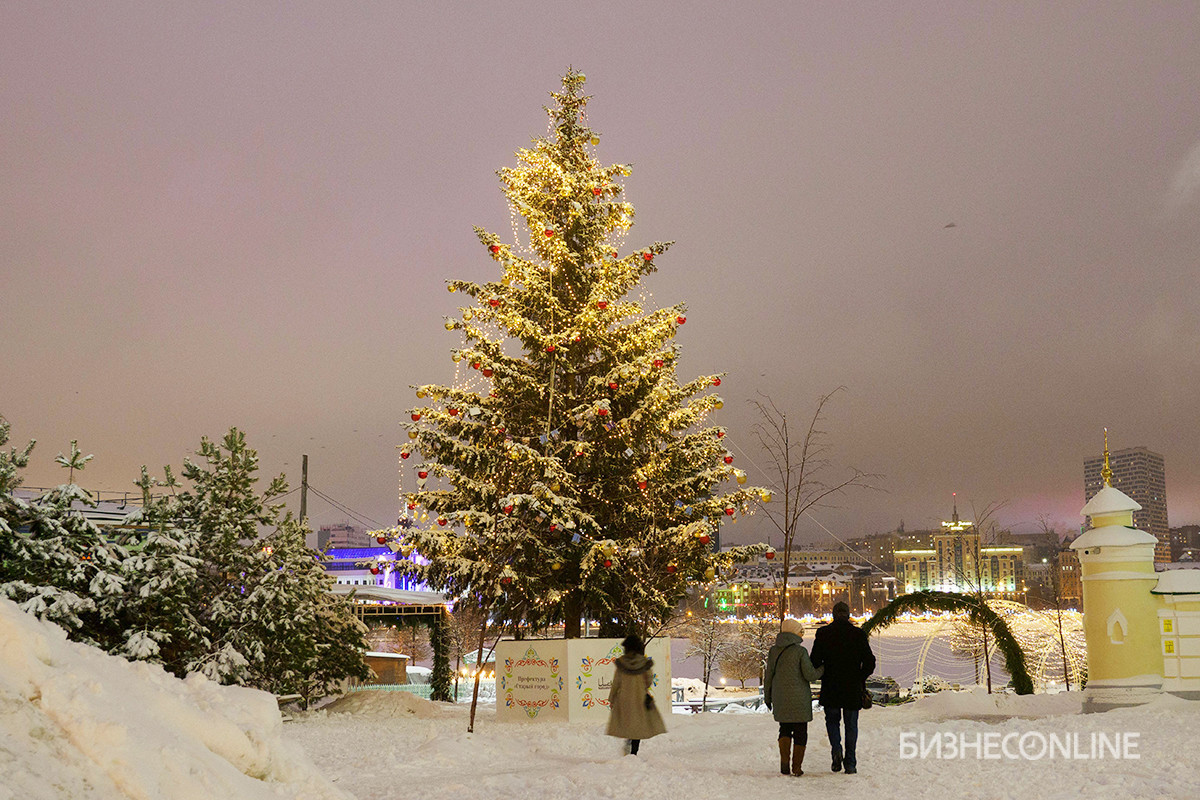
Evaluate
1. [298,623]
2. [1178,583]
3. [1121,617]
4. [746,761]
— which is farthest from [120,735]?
[1178,583]

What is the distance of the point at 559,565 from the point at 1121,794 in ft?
33.2

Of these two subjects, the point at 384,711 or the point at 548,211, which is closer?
the point at 384,711

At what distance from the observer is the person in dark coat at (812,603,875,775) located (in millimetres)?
9172

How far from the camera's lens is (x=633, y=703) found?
1009 cm

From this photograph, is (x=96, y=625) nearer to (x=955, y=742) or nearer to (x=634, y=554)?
(x=634, y=554)

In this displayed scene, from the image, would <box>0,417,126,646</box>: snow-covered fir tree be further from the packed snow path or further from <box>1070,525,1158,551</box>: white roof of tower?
<box>1070,525,1158,551</box>: white roof of tower

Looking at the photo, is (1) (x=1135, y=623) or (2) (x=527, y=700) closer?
(1) (x=1135, y=623)

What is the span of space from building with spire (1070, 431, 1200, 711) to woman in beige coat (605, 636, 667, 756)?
22.9ft

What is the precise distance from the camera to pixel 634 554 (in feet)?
57.2

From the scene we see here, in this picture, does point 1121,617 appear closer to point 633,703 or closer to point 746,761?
point 746,761

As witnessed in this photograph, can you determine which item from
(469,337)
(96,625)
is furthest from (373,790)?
(469,337)

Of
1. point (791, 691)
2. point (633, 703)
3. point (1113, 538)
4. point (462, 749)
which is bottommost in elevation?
point (462, 749)

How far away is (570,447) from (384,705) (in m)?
5.48

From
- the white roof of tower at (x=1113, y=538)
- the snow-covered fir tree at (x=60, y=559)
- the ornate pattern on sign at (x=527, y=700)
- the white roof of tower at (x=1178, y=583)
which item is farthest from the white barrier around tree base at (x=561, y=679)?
the white roof of tower at (x=1178, y=583)
